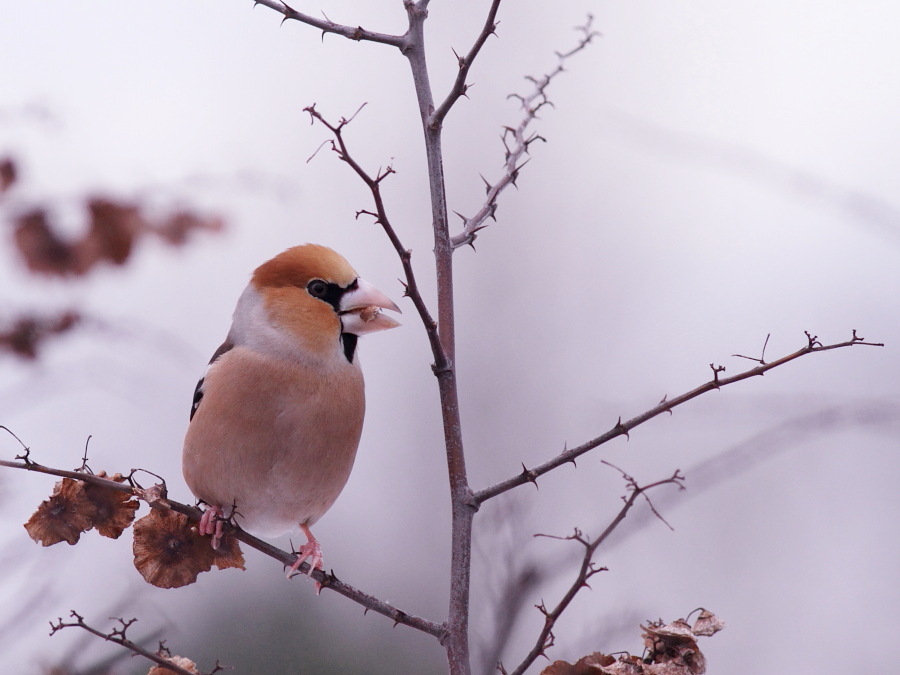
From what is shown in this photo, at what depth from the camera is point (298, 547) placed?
6.72 feet

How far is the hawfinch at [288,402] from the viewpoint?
5.58ft

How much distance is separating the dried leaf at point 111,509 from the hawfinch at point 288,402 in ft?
1.10

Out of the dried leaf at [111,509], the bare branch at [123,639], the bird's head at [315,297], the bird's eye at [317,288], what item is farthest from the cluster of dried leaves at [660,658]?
the bird's eye at [317,288]

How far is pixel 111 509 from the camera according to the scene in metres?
1.36

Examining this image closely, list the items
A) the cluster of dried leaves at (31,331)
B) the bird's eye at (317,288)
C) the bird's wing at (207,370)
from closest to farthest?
the bird's eye at (317,288)
the bird's wing at (207,370)
the cluster of dried leaves at (31,331)

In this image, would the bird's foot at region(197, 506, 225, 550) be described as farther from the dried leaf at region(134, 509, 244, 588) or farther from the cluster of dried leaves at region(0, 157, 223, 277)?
the cluster of dried leaves at region(0, 157, 223, 277)

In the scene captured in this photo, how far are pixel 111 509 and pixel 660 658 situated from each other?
0.80m

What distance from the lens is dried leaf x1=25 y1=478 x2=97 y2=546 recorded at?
52.4 inches

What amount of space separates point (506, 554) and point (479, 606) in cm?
30

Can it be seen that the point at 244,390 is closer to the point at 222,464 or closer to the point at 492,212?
the point at 222,464

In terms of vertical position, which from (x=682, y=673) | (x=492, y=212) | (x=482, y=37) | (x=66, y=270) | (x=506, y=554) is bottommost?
(x=682, y=673)

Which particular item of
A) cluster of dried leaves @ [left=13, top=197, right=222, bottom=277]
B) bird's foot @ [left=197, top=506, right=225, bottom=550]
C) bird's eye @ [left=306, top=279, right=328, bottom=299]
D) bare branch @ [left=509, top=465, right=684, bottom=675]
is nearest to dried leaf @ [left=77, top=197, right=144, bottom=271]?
cluster of dried leaves @ [left=13, top=197, right=222, bottom=277]

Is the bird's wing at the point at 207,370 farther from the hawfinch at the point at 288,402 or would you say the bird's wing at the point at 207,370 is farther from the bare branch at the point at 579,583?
the bare branch at the point at 579,583

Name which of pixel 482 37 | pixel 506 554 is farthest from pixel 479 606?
pixel 482 37
